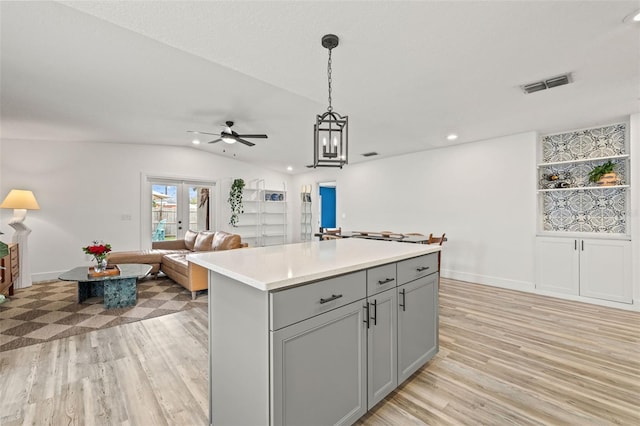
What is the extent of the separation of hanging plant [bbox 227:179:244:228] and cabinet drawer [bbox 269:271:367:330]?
620 cm

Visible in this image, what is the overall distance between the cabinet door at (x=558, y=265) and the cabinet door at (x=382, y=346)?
3.66 metres

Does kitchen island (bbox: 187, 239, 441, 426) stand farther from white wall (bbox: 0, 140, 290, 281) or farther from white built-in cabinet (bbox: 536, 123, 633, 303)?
white wall (bbox: 0, 140, 290, 281)

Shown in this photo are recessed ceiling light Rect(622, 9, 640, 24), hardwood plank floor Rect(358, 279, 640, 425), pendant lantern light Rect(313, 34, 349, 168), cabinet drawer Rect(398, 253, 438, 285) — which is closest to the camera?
hardwood plank floor Rect(358, 279, 640, 425)

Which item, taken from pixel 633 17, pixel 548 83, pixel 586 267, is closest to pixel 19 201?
pixel 548 83

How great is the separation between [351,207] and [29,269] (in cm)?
621

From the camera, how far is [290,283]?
1241 mm

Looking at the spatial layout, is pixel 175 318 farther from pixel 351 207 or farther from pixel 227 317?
pixel 351 207

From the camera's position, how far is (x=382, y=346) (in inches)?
68.7

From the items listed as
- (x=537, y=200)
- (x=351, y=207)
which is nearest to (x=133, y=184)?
(x=351, y=207)

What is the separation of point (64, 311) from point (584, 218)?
23.4ft

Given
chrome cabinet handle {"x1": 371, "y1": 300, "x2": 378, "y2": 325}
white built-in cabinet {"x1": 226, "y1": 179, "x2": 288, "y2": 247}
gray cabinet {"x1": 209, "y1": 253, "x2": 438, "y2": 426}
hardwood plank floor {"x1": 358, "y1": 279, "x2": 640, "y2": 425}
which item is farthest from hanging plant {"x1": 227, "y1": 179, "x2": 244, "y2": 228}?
chrome cabinet handle {"x1": 371, "y1": 300, "x2": 378, "y2": 325}

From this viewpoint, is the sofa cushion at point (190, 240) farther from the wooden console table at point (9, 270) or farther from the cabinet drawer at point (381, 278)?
the cabinet drawer at point (381, 278)

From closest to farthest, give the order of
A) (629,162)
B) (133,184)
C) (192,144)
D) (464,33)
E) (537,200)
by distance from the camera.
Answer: (464,33)
(629,162)
(537,200)
(133,184)
(192,144)

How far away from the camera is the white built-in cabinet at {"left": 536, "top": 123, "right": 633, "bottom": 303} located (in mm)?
3693
